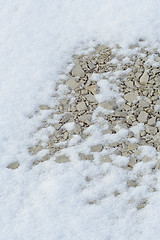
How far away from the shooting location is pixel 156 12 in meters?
5.61

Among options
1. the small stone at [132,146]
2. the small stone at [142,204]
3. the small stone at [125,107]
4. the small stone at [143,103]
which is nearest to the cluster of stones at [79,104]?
the small stone at [125,107]

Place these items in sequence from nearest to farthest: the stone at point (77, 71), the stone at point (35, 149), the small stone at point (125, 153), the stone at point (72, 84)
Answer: the small stone at point (125, 153) < the stone at point (35, 149) < the stone at point (72, 84) < the stone at point (77, 71)

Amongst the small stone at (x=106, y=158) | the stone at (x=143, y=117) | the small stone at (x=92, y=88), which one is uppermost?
the small stone at (x=92, y=88)

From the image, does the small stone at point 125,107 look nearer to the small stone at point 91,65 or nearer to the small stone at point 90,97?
the small stone at point 90,97

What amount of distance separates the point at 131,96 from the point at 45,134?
1.29 metres

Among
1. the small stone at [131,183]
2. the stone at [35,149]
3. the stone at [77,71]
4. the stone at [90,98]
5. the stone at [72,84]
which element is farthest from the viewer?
the stone at [77,71]

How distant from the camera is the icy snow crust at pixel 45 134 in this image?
3615mm

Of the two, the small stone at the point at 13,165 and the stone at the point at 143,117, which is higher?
the small stone at the point at 13,165

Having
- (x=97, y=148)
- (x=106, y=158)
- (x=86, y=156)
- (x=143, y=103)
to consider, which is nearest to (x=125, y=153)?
(x=106, y=158)

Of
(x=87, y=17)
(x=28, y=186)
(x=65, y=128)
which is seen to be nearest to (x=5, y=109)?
(x=65, y=128)

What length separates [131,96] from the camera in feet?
15.4

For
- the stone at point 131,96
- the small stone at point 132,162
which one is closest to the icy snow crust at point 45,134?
the small stone at point 132,162

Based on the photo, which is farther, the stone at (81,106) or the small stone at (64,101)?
the small stone at (64,101)

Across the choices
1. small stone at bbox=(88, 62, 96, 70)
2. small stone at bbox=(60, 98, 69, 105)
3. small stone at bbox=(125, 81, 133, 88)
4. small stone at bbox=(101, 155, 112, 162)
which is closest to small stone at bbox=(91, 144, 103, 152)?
small stone at bbox=(101, 155, 112, 162)
